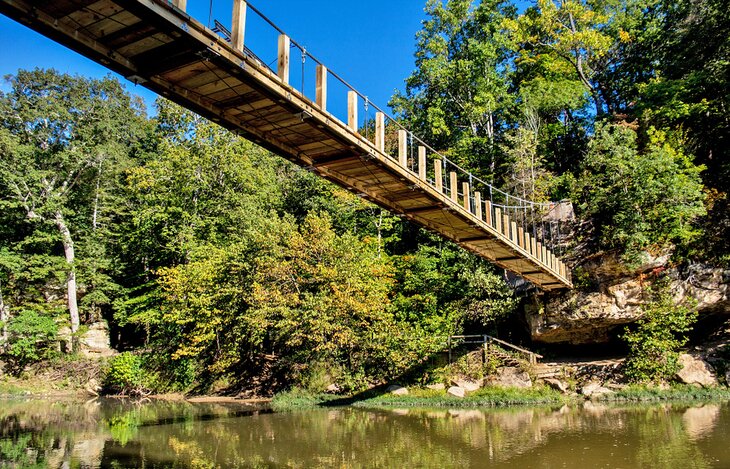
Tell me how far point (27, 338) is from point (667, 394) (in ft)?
73.0

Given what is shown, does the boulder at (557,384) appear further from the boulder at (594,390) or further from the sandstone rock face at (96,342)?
the sandstone rock face at (96,342)

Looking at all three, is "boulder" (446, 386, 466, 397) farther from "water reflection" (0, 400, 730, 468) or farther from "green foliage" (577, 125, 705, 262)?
"green foliage" (577, 125, 705, 262)

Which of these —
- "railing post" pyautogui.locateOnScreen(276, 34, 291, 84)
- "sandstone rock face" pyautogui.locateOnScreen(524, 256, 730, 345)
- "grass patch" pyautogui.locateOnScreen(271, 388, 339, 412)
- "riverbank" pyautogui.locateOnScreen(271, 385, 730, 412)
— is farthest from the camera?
"grass patch" pyautogui.locateOnScreen(271, 388, 339, 412)

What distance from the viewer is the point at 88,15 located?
4656mm

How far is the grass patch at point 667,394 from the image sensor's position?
45.2ft

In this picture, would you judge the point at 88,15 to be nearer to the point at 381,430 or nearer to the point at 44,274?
the point at 381,430

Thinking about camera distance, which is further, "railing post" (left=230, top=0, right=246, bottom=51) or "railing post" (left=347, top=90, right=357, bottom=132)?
"railing post" (left=347, top=90, right=357, bottom=132)

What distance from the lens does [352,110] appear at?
7781 mm

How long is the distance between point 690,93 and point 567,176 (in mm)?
5045

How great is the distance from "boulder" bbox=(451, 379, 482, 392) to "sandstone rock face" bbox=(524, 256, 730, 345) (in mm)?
2873

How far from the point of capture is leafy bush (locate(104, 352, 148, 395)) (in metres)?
18.9

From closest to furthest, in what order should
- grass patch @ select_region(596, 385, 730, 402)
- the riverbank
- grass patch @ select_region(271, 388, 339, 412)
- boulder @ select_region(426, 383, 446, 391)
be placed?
grass patch @ select_region(596, 385, 730, 402)
the riverbank
grass patch @ select_region(271, 388, 339, 412)
boulder @ select_region(426, 383, 446, 391)

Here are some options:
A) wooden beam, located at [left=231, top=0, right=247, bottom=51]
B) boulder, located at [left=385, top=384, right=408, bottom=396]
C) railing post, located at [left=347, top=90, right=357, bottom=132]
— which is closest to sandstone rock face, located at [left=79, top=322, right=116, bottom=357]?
boulder, located at [left=385, top=384, right=408, bottom=396]

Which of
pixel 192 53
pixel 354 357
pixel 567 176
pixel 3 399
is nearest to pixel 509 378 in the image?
pixel 354 357
